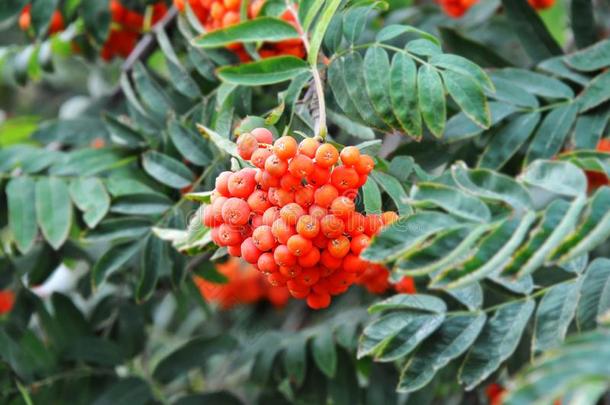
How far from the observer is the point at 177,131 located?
1.65 metres

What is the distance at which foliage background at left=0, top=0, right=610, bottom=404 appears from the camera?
101 cm

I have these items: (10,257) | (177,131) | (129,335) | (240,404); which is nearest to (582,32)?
(177,131)

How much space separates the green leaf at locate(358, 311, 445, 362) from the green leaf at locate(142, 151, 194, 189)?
542 millimetres

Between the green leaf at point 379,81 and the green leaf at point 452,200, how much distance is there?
31 cm

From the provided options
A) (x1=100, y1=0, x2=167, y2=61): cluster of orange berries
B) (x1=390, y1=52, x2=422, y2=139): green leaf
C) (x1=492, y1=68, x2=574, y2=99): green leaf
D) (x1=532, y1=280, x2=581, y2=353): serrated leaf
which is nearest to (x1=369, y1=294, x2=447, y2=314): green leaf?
(x1=532, y1=280, x2=581, y2=353): serrated leaf

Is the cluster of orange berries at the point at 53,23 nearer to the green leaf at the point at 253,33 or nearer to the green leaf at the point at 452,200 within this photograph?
the green leaf at the point at 253,33

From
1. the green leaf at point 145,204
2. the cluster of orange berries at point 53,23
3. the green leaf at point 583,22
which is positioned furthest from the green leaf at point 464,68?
the cluster of orange berries at point 53,23

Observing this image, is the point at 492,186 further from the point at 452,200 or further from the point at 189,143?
the point at 189,143

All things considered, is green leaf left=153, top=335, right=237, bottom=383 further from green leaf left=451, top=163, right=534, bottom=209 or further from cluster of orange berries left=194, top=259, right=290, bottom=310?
green leaf left=451, top=163, right=534, bottom=209

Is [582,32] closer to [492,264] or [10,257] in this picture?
[492,264]

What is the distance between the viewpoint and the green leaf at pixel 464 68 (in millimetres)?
1287

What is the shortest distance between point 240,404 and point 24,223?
2.18 ft

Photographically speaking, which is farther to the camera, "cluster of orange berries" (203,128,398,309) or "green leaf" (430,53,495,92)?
"green leaf" (430,53,495,92)

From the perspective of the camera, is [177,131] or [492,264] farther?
[177,131]
